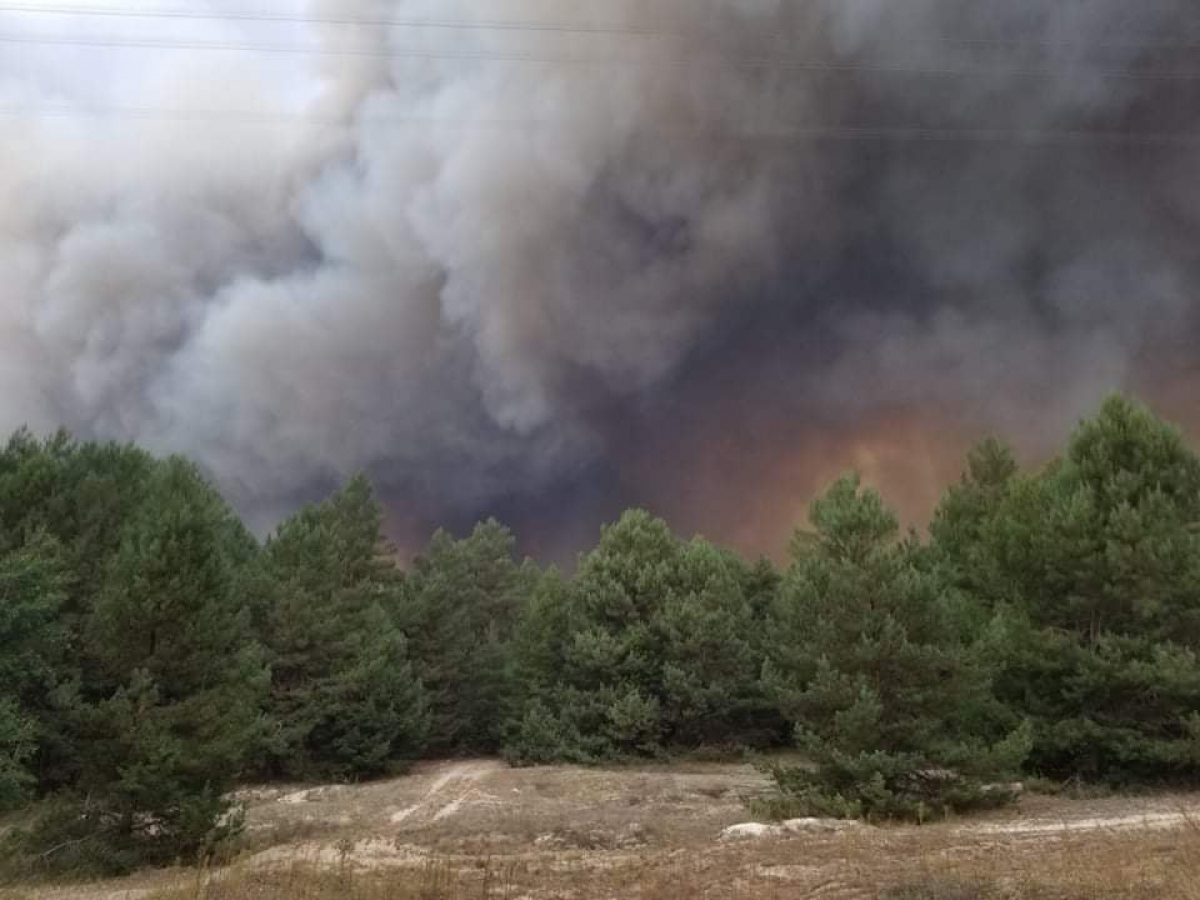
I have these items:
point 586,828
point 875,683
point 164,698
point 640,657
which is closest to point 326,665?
point 640,657

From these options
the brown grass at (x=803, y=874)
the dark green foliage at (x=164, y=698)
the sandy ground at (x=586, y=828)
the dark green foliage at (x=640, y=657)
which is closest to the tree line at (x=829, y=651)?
the dark green foliage at (x=164, y=698)

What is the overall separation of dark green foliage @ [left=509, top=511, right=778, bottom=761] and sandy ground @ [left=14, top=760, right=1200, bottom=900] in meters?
8.43

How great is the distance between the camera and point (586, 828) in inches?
886

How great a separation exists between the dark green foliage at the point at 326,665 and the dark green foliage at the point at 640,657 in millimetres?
7347

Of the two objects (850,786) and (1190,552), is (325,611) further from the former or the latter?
(1190,552)

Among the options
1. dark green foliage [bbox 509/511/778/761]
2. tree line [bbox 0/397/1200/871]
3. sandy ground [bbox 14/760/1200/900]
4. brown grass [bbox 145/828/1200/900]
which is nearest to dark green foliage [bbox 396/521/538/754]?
dark green foliage [bbox 509/511/778/761]

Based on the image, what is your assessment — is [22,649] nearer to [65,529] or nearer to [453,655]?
[65,529]

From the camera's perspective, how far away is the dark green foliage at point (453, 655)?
180 ft

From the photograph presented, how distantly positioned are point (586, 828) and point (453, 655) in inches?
1360

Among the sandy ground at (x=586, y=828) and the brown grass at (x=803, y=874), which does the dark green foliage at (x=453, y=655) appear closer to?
the sandy ground at (x=586, y=828)

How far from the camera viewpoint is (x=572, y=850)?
19.4 metres

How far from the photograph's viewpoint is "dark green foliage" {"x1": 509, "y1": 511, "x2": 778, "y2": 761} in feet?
151

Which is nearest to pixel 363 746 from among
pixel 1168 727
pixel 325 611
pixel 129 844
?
pixel 325 611

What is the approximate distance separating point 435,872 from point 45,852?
11213 millimetres
